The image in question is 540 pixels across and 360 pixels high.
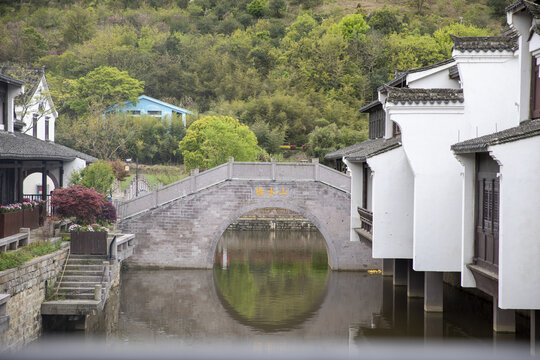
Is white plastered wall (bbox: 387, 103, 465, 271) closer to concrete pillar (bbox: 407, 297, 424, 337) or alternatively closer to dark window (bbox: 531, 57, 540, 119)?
concrete pillar (bbox: 407, 297, 424, 337)

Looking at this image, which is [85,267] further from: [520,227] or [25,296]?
[520,227]

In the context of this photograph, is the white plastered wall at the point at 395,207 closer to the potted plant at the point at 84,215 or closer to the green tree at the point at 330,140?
the potted plant at the point at 84,215

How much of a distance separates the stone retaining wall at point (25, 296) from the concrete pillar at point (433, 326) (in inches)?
404

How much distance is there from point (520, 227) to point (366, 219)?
11746 mm

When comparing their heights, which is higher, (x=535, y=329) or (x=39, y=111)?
(x=39, y=111)

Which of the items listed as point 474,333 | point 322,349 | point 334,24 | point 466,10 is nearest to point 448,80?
point 474,333

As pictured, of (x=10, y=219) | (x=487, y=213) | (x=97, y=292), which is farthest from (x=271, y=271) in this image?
(x=487, y=213)

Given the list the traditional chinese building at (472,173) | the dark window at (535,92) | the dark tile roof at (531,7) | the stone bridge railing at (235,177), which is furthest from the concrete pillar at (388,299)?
the dark tile roof at (531,7)

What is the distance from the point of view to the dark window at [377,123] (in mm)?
33031

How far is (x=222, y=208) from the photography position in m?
32.0

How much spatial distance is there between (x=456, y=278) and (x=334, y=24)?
4699 centimetres

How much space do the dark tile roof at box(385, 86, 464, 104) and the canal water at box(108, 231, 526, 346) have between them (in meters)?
6.37

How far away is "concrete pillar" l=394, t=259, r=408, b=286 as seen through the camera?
28062 millimetres

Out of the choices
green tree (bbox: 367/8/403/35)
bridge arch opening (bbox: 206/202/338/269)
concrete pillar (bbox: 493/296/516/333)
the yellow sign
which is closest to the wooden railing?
bridge arch opening (bbox: 206/202/338/269)
